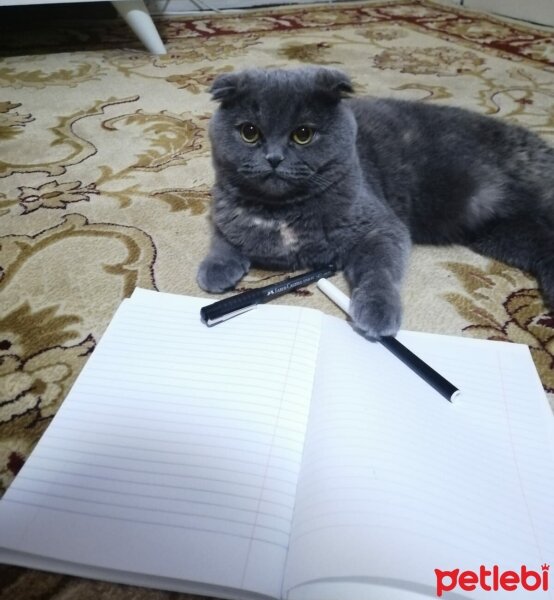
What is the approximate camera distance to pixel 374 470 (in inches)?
18.5

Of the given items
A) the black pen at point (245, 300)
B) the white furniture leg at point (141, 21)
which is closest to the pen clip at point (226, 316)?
the black pen at point (245, 300)

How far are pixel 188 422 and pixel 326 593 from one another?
0.23m

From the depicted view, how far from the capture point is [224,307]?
2.22ft

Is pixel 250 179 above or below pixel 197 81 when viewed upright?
above

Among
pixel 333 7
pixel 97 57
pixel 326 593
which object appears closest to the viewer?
pixel 326 593

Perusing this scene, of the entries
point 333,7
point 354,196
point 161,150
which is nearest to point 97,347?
point 354,196

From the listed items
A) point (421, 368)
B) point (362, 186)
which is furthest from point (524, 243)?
point (421, 368)

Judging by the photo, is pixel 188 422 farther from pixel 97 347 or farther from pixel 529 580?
pixel 529 580

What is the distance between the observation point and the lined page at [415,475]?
0.40m

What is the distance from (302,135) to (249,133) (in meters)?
0.08

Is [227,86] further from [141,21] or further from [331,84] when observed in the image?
[141,21]

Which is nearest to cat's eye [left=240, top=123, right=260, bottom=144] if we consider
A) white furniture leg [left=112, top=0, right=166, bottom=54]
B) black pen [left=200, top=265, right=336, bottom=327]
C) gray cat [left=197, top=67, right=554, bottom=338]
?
gray cat [left=197, top=67, right=554, bottom=338]

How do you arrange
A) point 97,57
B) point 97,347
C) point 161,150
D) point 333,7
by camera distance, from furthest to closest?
point 333,7
point 97,57
point 161,150
point 97,347

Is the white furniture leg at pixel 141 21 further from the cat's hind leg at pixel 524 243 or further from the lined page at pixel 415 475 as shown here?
the lined page at pixel 415 475
